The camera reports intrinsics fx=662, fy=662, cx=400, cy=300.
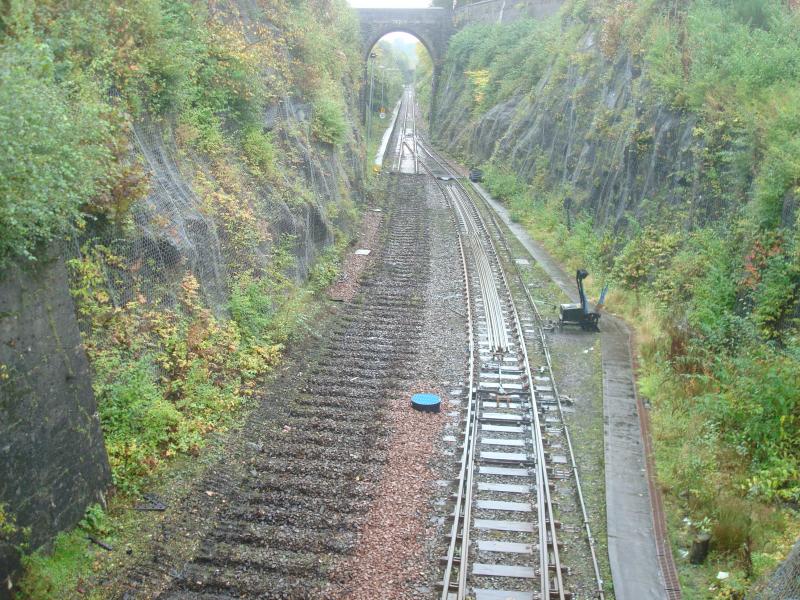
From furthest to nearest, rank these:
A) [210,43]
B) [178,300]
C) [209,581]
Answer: [210,43] → [178,300] → [209,581]

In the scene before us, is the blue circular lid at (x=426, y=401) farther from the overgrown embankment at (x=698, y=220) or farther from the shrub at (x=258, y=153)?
the shrub at (x=258, y=153)

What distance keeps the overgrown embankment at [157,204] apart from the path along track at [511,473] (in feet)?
14.5

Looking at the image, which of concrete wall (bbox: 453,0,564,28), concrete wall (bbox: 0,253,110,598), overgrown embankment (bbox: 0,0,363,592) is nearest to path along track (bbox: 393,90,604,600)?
overgrown embankment (bbox: 0,0,363,592)

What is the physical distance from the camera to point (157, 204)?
475 inches

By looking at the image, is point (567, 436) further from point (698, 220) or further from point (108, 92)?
point (108, 92)

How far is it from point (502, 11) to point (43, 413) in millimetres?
52878

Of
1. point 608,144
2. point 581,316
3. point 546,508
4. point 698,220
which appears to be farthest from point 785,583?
point 608,144

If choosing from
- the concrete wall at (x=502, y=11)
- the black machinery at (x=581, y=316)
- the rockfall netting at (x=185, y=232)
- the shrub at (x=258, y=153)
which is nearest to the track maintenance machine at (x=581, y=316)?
the black machinery at (x=581, y=316)

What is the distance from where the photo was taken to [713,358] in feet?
44.0

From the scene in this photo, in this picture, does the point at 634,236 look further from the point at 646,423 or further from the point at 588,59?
the point at 588,59

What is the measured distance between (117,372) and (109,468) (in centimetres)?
152

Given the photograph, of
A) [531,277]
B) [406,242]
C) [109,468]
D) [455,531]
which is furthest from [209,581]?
[406,242]

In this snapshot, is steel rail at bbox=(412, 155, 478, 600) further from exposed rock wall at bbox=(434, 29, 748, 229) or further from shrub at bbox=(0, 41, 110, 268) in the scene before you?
exposed rock wall at bbox=(434, 29, 748, 229)

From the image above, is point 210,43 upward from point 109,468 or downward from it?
upward
